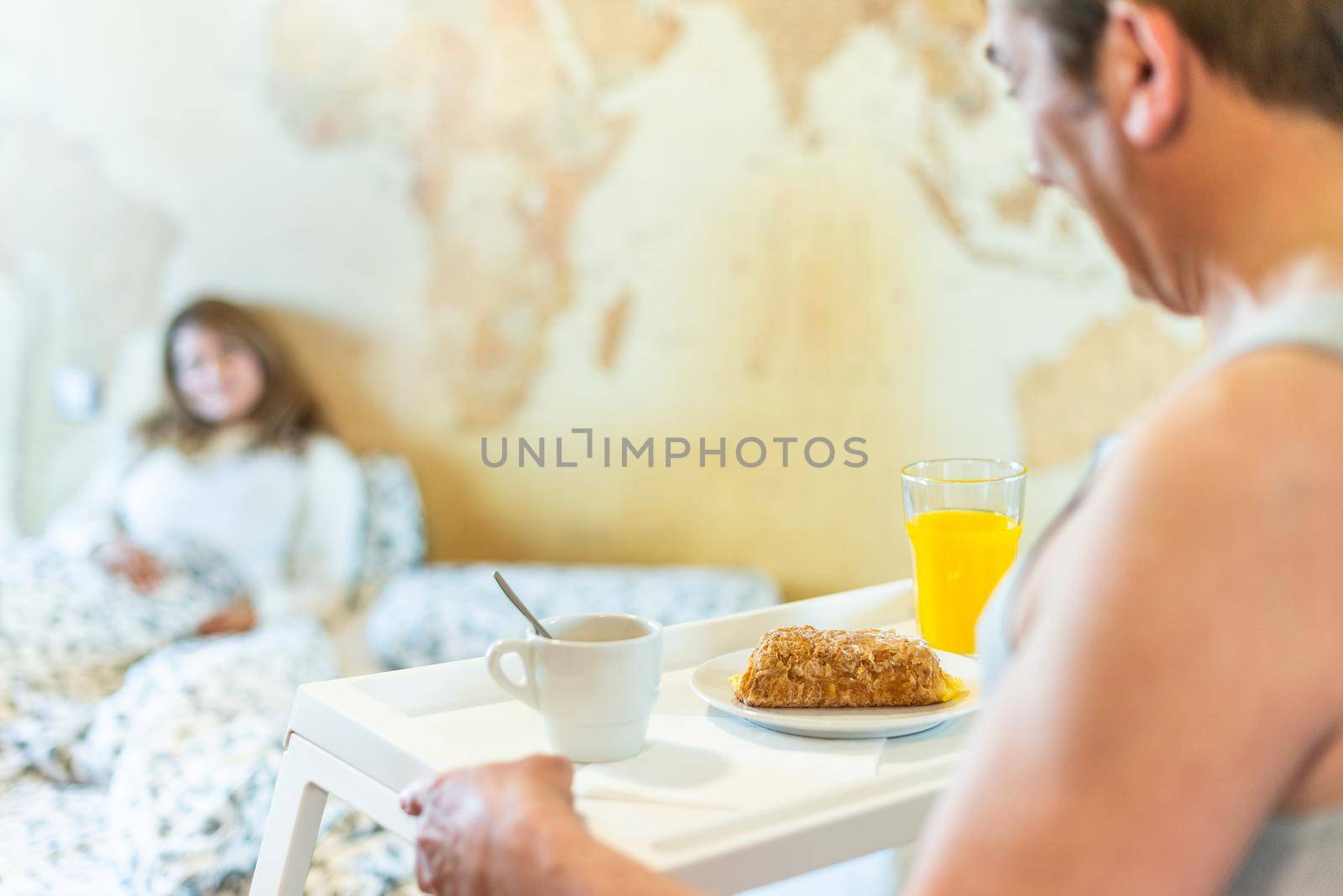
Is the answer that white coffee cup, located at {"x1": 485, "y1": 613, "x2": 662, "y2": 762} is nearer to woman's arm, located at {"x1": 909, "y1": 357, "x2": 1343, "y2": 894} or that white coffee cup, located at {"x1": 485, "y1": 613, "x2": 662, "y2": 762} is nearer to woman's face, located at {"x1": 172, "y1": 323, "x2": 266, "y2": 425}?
woman's arm, located at {"x1": 909, "y1": 357, "x2": 1343, "y2": 894}

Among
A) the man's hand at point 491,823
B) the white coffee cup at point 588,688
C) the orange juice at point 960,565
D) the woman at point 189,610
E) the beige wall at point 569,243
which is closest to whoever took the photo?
the man's hand at point 491,823

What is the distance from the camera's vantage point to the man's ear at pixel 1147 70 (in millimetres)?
517

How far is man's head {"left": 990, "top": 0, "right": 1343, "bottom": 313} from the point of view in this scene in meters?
0.51

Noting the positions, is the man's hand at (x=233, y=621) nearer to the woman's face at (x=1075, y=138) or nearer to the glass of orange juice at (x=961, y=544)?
the glass of orange juice at (x=961, y=544)

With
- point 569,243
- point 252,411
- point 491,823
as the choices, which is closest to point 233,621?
point 252,411

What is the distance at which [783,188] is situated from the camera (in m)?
2.83

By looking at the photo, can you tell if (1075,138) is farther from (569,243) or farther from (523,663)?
(569,243)

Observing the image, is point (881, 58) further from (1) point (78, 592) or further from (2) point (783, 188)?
(1) point (78, 592)

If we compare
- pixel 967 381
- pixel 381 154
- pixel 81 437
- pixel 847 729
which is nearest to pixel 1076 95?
pixel 847 729

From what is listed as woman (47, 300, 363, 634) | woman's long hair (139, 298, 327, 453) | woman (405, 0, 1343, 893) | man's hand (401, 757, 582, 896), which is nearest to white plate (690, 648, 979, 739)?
man's hand (401, 757, 582, 896)

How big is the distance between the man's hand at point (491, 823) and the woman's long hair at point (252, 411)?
2297 millimetres

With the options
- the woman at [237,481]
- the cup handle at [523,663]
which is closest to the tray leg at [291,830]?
the cup handle at [523,663]

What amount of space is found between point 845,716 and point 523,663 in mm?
244

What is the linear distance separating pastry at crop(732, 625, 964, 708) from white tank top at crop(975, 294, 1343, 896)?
0.39 meters
